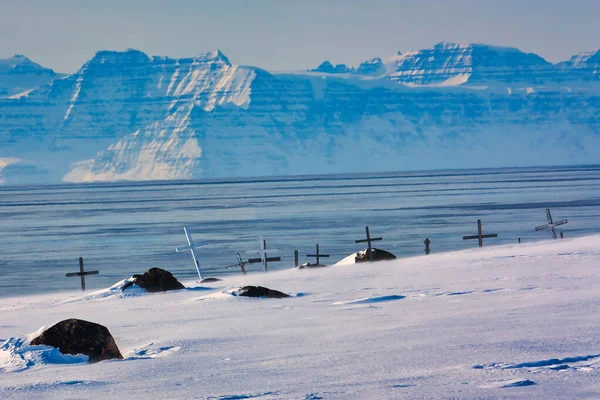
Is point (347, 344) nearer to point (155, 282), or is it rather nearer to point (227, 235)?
point (155, 282)

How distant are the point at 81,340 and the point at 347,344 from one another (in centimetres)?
298

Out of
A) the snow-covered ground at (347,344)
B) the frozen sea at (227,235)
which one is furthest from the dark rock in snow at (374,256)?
the frozen sea at (227,235)

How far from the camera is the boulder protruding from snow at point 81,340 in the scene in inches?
441

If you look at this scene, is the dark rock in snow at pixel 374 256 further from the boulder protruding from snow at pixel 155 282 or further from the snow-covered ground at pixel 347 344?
the snow-covered ground at pixel 347 344

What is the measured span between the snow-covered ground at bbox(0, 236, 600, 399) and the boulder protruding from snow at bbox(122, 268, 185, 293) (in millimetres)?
1915

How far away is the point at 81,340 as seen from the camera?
37.1 feet

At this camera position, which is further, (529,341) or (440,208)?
(440,208)

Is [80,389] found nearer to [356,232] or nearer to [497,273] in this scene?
[497,273]

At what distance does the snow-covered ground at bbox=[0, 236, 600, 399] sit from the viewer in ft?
28.8

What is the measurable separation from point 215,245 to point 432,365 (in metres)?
55.5

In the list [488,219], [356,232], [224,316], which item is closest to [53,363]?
[224,316]

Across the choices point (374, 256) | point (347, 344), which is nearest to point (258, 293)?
point (347, 344)

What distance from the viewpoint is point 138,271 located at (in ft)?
162

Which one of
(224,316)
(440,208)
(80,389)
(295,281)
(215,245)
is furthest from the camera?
(440,208)
